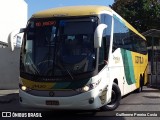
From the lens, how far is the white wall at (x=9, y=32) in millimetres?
20719

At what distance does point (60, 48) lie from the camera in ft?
35.2

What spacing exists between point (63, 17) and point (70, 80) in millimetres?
1902

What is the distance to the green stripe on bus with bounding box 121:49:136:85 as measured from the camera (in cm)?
1480

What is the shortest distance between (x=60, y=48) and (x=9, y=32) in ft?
66.2

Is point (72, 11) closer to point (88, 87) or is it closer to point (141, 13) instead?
point (88, 87)

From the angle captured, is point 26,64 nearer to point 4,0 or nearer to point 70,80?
point 70,80

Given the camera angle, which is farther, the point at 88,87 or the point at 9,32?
the point at 9,32

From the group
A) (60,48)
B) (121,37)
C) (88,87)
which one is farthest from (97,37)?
(121,37)

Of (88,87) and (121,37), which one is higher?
(121,37)

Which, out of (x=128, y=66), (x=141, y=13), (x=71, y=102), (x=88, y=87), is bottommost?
(x=71, y=102)

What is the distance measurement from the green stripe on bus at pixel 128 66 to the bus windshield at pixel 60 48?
3.87 m

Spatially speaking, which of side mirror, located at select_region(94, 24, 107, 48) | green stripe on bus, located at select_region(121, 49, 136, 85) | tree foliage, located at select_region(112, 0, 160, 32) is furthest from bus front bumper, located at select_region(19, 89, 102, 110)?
tree foliage, located at select_region(112, 0, 160, 32)

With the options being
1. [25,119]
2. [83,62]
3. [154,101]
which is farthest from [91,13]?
[154,101]

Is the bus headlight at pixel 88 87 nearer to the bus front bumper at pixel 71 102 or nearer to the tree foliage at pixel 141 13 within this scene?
the bus front bumper at pixel 71 102
